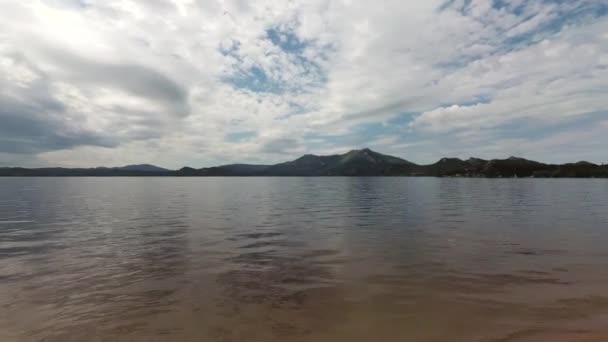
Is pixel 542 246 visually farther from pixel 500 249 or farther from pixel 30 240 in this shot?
pixel 30 240

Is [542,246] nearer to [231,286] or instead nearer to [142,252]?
[231,286]

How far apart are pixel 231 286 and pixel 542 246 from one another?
2208 cm

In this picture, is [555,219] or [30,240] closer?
[30,240]

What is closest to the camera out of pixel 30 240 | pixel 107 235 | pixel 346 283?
pixel 346 283

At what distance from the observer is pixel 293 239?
80.6ft

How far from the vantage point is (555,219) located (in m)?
33.7

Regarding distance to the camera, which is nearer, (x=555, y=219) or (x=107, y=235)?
(x=107, y=235)

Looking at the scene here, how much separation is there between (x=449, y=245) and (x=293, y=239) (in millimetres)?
12046

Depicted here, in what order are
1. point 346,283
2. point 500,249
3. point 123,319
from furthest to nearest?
point 500,249, point 346,283, point 123,319

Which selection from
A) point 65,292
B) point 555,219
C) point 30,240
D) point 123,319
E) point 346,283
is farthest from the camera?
point 555,219

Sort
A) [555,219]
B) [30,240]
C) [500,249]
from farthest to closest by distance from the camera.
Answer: [555,219]
[30,240]
[500,249]

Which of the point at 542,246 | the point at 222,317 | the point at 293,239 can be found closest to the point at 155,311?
the point at 222,317

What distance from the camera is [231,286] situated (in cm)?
1377

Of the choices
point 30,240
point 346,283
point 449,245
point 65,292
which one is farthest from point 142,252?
point 449,245
